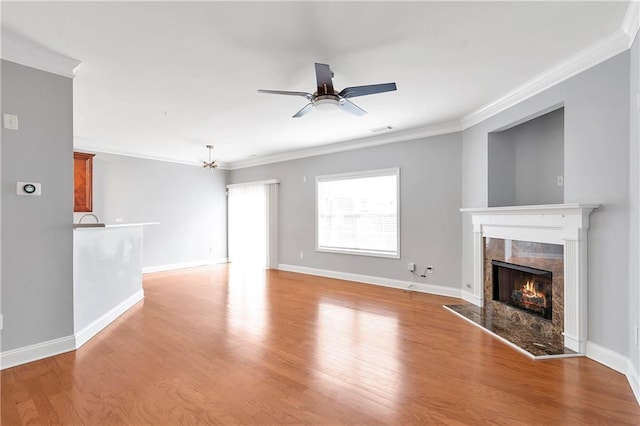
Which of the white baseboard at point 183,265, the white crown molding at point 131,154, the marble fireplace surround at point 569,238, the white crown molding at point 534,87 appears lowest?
the white baseboard at point 183,265

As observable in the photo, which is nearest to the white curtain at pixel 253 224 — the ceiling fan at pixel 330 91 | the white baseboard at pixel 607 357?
the ceiling fan at pixel 330 91

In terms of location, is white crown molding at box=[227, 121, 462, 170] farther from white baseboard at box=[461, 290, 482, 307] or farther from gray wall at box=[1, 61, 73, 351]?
gray wall at box=[1, 61, 73, 351]

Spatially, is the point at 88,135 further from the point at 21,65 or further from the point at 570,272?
the point at 570,272

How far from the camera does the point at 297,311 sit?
159 inches

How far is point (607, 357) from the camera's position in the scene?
2.57 m

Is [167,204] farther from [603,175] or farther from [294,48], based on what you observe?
[603,175]

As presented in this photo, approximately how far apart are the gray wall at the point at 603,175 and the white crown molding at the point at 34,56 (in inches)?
177

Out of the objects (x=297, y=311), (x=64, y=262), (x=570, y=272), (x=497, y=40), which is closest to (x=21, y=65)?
(x=64, y=262)

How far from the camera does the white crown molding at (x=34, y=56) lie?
2.51 m

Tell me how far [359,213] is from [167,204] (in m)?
4.43

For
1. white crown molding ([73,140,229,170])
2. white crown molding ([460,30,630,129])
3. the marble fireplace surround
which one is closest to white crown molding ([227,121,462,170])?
white crown molding ([460,30,630,129])

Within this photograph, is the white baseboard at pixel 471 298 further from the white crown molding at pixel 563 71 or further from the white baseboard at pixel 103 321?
the white baseboard at pixel 103 321

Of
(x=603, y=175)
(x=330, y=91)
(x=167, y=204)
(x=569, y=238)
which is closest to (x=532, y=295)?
(x=569, y=238)

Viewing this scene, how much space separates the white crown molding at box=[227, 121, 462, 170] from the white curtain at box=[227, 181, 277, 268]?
0.58 m
